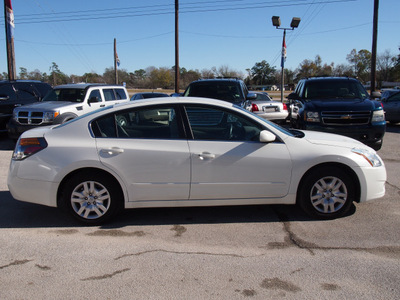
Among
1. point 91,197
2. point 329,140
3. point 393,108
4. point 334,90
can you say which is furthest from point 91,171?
point 393,108

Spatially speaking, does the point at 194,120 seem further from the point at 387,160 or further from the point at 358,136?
the point at 387,160

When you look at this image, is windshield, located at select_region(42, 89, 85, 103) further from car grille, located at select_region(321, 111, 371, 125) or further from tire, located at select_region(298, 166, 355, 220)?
tire, located at select_region(298, 166, 355, 220)

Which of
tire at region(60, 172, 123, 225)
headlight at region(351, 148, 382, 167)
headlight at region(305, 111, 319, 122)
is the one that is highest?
headlight at region(305, 111, 319, 122)

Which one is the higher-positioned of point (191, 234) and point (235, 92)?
point (235, 92)

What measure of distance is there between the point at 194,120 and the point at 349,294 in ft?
8.68

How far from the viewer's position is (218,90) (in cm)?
980

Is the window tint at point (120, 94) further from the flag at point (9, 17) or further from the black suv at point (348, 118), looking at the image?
the flag at point (9, 17)

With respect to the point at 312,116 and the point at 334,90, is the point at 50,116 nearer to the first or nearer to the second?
the point at 312,116

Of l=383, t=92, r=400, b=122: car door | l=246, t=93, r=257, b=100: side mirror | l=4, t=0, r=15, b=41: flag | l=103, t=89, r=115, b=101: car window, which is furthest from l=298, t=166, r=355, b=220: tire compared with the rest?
l=4, t=0, r=15, b=41: flag

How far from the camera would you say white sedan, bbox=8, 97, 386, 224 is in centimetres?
454

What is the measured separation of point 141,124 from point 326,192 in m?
2.52

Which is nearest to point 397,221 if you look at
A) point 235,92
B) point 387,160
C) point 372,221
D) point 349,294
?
point 372,221

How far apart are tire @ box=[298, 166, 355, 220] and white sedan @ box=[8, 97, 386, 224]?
0.01m

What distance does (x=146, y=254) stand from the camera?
3.91m
